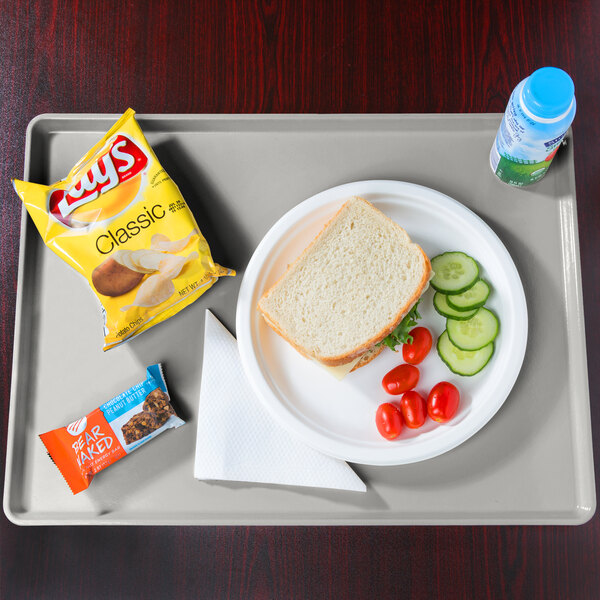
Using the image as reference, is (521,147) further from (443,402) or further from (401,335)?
(443,402)

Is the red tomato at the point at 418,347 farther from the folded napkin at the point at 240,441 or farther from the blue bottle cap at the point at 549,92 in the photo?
the blue bottle cap at the point at 549,92

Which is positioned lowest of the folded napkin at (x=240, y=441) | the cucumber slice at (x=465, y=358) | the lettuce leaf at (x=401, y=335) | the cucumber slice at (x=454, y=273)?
the folded napkin at (x=240, y=441)

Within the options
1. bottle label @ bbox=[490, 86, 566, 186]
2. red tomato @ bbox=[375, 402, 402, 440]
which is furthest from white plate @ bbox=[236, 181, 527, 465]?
bottle label @ bbox=[490, 86, 566, 186]

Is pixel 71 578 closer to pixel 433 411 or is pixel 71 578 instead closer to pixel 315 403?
pixel 315 403

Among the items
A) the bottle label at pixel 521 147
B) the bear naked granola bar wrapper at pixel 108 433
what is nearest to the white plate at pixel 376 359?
the bottle label at pixel 521 147

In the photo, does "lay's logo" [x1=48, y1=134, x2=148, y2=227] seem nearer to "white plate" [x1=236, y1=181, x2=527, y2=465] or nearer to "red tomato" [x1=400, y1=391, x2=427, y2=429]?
"white plate" [x1=236, y1=181, x2=527, y2=465]

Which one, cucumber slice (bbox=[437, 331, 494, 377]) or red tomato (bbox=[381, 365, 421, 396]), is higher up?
cucumber slice (bbox=[437, 331, 494, 377])

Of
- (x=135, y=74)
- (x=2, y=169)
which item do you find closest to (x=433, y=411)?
(x=135, y=74)
